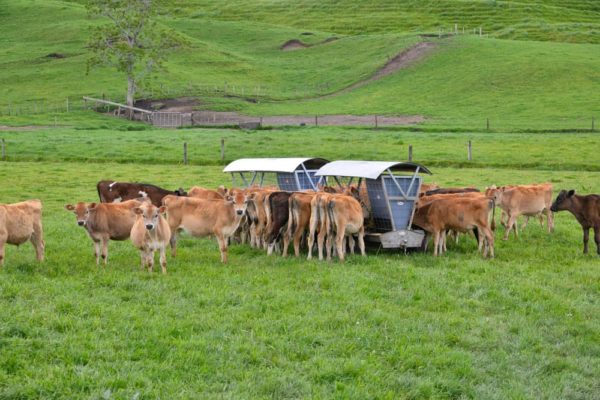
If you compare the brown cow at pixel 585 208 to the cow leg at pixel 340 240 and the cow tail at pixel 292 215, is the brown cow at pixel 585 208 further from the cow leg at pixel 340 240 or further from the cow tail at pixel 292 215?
the cow tail at pixel 292 215

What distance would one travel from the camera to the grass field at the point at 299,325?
919 cm

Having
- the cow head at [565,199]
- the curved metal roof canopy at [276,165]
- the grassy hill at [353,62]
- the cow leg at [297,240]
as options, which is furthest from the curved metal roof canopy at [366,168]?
the grassy hill at [353,62]

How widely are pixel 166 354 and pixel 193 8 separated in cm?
11988

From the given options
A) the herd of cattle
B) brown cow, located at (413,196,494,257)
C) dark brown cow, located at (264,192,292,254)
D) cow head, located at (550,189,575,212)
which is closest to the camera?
the herd of cattle

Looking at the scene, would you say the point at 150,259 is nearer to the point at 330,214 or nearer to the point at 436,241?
the point at 330,214

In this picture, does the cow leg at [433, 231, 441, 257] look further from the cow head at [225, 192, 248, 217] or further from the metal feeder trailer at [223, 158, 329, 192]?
the cow head at [225, 192, 248, 217]

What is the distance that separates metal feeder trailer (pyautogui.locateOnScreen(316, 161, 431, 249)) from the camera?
16.9 meters

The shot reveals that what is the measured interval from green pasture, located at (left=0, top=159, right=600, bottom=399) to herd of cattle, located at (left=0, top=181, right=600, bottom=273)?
53 centimetres

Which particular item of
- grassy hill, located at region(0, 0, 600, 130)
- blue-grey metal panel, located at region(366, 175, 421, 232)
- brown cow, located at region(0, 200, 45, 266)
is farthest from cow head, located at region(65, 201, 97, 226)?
grassy hill, located at region(0, 0, 600, 130)

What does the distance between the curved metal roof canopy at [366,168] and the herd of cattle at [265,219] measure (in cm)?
48

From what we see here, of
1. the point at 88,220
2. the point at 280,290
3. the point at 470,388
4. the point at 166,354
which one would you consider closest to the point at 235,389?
the point at 166,354

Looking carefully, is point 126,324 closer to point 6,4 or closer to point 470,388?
point 470,388

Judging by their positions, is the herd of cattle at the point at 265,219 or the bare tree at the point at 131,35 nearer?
the herd of cattle at the point at 265,219

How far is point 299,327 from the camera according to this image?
36.4ft
